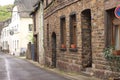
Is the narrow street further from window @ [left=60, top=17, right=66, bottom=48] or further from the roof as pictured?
the roof

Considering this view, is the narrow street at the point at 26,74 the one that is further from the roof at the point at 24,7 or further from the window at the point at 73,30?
the roof at the point at 24,7

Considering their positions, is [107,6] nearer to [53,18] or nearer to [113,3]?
[113,3]

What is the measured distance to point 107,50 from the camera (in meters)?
14.9

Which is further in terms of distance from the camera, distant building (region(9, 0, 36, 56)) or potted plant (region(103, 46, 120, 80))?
distant building (region(9, 0, 36, 56))

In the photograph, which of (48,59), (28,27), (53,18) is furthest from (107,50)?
(28,27)

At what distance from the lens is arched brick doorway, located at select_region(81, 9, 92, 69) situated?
18.9 metres

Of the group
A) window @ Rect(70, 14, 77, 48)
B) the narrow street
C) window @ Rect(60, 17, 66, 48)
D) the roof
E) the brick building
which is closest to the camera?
the brick building

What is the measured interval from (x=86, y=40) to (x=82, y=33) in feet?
1.43

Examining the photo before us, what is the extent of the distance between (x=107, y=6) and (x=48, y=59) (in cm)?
1490

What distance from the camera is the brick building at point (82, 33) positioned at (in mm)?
15375

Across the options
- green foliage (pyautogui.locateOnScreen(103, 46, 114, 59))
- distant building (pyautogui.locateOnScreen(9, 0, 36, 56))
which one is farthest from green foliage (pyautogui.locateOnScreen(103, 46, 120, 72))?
distant building (pyautogui.locateOnScreen(9, 0, 36, 56))

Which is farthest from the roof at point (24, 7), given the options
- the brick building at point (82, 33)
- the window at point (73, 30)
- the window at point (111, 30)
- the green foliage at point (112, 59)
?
the green foliage at point (112, 59)

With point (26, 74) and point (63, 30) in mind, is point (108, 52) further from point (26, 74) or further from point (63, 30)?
point (63, 30)

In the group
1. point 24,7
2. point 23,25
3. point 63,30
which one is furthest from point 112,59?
point 24,7
